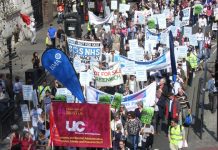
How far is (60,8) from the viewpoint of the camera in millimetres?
38438

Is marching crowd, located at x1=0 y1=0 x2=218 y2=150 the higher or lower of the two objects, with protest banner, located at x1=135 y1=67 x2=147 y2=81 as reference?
lower

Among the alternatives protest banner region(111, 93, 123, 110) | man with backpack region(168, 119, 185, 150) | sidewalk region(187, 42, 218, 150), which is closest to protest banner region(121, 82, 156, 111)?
protest banner region(111, 93, 123, 110)

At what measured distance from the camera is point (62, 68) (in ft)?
55.4

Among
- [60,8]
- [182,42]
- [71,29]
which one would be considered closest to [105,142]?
[182,42]

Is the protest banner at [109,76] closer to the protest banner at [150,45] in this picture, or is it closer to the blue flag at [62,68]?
the blue flag at [62,68]

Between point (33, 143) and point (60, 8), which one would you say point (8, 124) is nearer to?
point (33, 143)

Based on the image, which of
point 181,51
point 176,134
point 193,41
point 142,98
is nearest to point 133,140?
point 176,134

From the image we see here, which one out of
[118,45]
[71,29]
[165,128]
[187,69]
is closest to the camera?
[165,128]

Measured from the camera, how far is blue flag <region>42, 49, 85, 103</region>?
54.9ft

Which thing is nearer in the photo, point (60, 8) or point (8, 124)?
point (8, 124)

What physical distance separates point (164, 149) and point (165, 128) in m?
1.63

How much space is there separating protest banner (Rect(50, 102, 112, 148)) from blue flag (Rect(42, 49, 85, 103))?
118 cm

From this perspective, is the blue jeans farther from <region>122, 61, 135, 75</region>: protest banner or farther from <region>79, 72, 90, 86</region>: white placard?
<region>122, 61, 135, 75</region>: protest banner

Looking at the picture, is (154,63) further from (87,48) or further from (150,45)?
(150,45)
